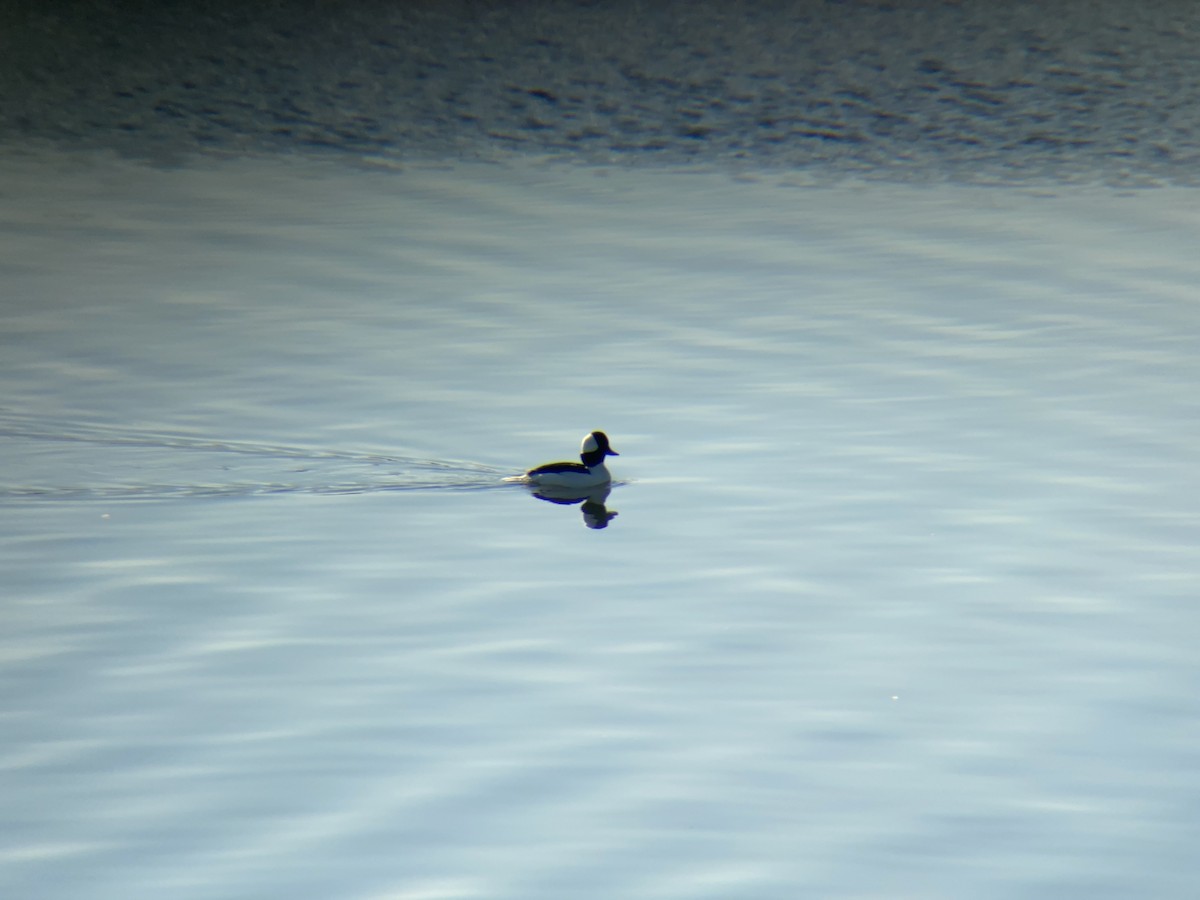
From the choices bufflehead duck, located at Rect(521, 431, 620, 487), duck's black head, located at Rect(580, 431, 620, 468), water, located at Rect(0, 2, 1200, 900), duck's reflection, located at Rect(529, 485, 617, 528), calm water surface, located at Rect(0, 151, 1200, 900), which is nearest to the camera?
calm water surface, located at Rect(0, 151, 1200, 900)

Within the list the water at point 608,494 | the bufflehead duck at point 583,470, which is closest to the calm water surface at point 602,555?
the water at point 608,494

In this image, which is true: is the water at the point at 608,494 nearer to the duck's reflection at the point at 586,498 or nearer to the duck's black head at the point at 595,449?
the duck's reflection at the point at 586,498

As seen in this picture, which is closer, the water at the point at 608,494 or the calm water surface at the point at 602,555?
the calm water surface at the point at 602,555

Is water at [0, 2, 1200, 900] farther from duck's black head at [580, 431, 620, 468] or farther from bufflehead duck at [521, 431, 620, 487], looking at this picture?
duck's black head at [580, 431, 620, 468]

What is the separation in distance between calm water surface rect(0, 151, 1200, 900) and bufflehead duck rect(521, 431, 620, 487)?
7.1 inches

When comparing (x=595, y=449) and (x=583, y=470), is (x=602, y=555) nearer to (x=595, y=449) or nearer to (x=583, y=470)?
(x=583, y=470)

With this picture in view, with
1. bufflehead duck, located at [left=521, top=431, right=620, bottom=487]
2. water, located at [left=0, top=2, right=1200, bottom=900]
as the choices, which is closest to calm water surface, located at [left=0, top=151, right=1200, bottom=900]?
water, located at [left=0, top=2, right=1200, bottom=900]

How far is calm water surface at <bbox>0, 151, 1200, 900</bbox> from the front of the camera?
660 cm

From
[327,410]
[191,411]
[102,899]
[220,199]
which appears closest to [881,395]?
[327,410]

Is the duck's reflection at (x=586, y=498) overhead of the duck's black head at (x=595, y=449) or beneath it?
beneath

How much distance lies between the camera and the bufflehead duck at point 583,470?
37.0ft

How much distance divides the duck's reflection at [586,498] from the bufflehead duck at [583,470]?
0.13 ft

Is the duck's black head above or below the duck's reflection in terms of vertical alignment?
above

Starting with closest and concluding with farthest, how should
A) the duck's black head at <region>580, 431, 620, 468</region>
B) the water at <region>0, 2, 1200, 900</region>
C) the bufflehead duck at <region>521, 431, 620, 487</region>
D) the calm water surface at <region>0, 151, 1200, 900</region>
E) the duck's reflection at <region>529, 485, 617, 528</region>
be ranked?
the calm water surface at <region>0, 151, 1200, 900</region>
the water at <region>0, 2, 1200, 900</region>
the duck's reflection at <region>529, 485, 617, 528</region>
the bufflehead duck at <region>521, 431, 620, 487</region>
the duck's black head at <region>580, 431, 620, 468</region>
